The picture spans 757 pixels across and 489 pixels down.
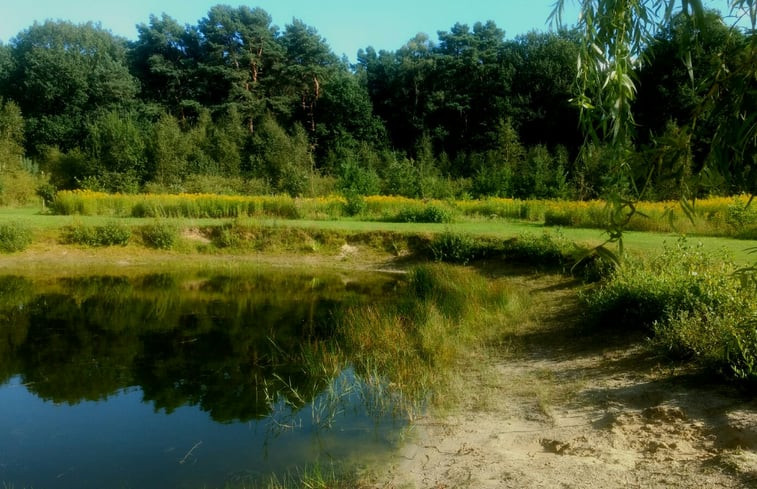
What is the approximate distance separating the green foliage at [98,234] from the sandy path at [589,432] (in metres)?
14.0

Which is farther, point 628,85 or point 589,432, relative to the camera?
point 589,432

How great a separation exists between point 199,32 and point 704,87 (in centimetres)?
5385

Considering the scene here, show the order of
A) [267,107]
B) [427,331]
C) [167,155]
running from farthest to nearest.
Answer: [267,107] → [167,155] → [427,331]

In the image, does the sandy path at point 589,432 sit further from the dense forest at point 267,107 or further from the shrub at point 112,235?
the dense forest at point 267,107

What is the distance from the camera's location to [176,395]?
7.08 meters

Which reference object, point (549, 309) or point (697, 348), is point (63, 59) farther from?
point (697, 348)

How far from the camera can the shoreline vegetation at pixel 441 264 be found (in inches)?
258

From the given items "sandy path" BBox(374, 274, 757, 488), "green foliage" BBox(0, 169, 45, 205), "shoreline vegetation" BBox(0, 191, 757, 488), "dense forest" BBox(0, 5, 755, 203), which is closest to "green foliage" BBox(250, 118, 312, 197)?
"dense forest" BBox(0, 5, 755, 203)

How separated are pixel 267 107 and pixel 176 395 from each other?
142 feet

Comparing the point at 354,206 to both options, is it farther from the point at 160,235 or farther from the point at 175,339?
the point at 175,339

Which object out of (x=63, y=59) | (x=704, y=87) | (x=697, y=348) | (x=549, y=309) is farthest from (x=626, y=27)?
(x=63, y=59)

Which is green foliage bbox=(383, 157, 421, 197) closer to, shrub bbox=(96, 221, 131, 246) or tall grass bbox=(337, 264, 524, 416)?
shrub bbox=(96, 221, 131, 246)

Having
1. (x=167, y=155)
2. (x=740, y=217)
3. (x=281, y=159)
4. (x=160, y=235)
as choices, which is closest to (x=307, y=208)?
(x=160, y=235)

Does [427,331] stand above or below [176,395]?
above
